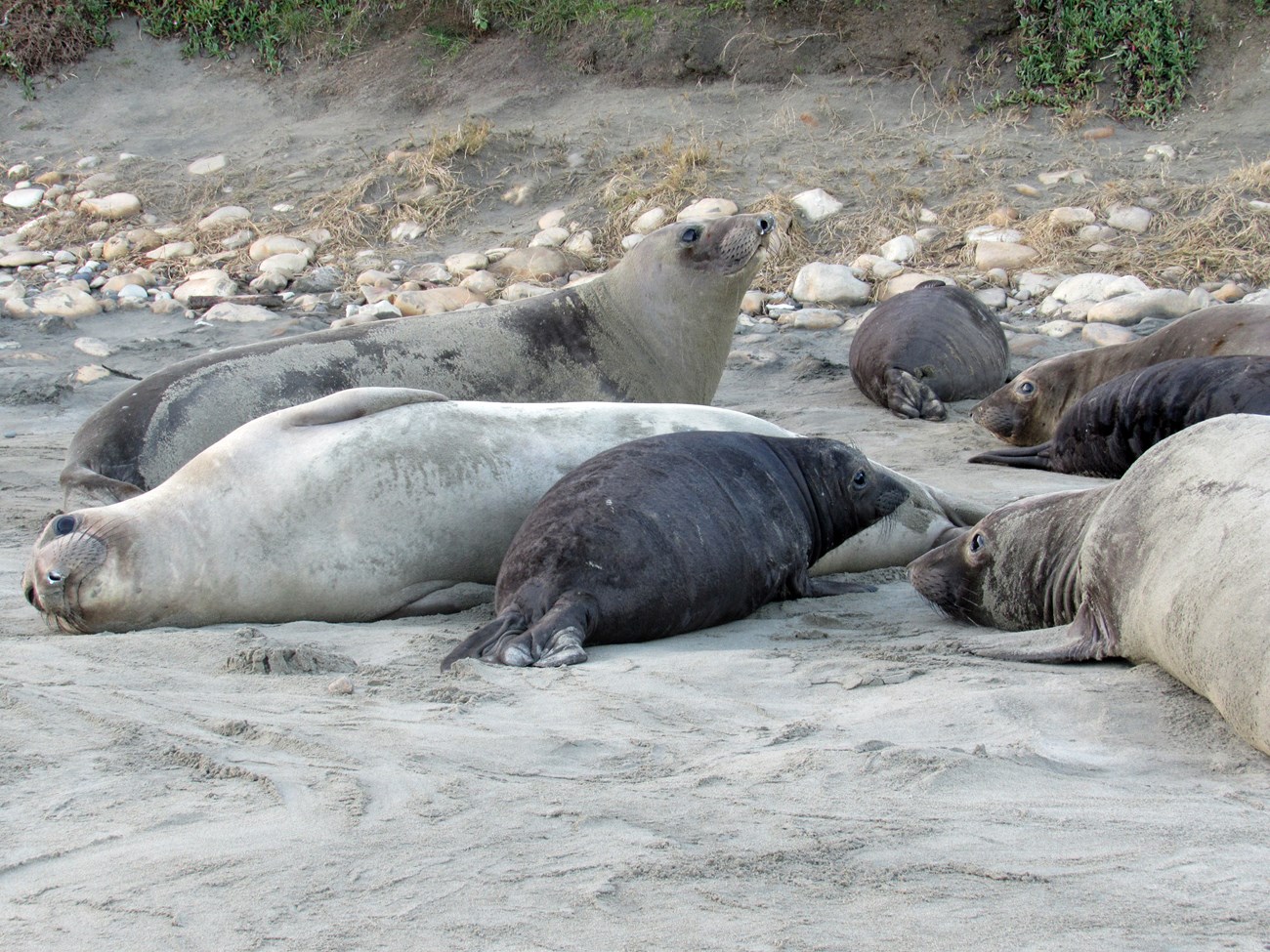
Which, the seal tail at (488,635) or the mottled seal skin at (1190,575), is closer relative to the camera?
the mottled seal skin at (1190,575)

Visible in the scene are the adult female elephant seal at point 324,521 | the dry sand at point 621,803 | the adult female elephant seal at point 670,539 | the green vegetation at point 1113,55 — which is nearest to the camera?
the dry sand at point 621,803

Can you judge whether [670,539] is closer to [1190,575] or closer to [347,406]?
[347,406]

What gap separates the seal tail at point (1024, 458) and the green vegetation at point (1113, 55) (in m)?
5.29

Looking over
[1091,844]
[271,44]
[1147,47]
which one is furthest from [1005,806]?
[271,44]

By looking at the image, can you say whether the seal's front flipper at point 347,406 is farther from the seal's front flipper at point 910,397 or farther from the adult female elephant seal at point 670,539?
the seal's front flipper at point 910,397

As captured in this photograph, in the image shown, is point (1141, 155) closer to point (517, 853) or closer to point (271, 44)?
point (271, 44)

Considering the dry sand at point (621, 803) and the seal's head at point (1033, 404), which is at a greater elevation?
the dry sand at point (621, 803)

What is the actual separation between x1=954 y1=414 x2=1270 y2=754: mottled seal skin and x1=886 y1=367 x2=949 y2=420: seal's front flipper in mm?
3749

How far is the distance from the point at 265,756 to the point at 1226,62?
1053 centimetres

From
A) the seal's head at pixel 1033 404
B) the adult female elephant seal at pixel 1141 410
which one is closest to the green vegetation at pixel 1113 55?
the seal's head at pixel 1033 404

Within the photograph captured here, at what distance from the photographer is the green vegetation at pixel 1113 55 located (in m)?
10.6

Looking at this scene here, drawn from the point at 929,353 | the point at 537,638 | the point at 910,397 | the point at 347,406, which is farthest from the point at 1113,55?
the point at 537,638

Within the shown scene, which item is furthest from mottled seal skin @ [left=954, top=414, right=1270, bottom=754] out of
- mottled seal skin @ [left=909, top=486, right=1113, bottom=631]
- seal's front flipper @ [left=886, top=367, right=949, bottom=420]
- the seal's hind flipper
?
seal's front flipper @ [left=886, top=367, right=949, bottom=420]

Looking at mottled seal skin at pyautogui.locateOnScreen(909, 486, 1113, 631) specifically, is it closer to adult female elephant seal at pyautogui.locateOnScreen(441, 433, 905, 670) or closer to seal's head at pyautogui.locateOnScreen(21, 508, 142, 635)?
adult female elephant seal at pyautogui.locateOnScreen(441, 433, 905, 670)
